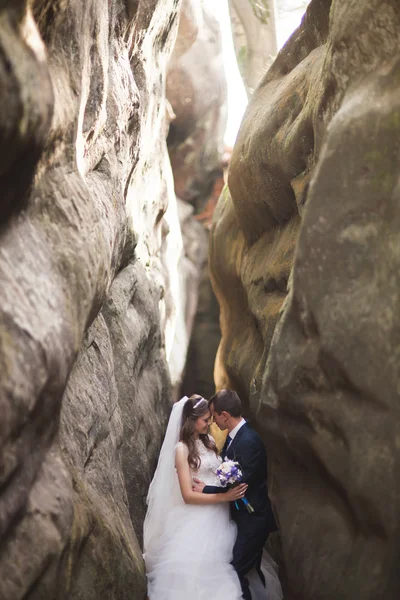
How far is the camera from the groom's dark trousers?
189 inches

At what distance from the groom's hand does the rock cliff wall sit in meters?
0.57

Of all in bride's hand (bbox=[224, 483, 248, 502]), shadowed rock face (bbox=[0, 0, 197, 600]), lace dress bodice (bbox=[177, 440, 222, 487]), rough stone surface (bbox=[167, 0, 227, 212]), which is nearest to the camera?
shadowed rock face (bbox=[0, 0, 197, 600])

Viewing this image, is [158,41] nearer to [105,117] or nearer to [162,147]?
[162,147]

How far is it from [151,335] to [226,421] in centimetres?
249

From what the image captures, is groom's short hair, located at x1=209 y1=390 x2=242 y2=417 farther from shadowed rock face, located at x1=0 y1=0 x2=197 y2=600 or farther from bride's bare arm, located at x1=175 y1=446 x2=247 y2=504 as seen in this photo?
shadowed rock face, located at x1=0 y1=0 x2=197 y2=600

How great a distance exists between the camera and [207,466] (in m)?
5.72

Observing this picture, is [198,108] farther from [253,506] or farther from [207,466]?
[253,506]

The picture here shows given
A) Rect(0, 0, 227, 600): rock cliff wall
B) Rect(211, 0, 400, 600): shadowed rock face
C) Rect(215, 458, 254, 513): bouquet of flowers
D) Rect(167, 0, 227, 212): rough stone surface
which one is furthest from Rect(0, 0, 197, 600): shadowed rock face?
Rect(167, 0, 227, 212): rough stone surface

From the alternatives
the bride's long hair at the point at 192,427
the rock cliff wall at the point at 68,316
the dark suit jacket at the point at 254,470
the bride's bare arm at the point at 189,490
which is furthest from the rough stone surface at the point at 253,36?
the dark suit jacket at the point at 254,470

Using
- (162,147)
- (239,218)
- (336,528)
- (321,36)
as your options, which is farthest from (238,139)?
(336,528)

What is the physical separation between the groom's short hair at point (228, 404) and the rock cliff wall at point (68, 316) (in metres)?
0.91

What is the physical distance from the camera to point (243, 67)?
14.7m

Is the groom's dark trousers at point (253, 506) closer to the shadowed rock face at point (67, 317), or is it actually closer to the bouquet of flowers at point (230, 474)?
the bouquet of flowers at point (230, 474)

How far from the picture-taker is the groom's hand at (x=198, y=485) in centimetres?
537
